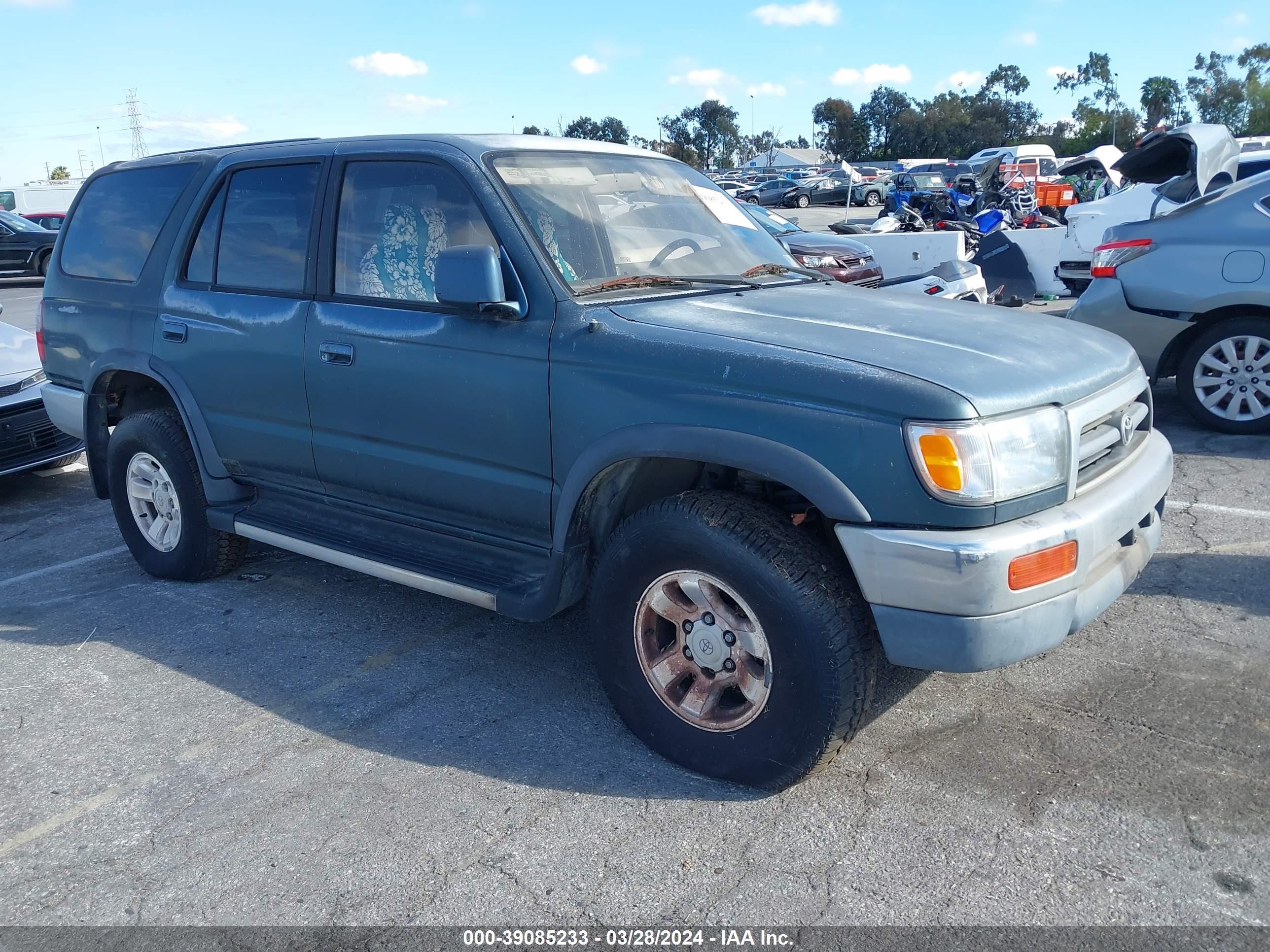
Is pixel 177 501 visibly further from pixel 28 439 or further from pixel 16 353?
pixel 16 353

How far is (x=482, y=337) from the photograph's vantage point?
3.48 m

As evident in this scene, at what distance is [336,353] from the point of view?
12.8ft

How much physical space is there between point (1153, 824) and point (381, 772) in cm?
226

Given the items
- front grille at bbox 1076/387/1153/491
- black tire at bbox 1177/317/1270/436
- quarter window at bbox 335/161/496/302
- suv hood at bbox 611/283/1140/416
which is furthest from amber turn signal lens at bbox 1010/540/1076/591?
black tire at bbox 1177/317/1270/436

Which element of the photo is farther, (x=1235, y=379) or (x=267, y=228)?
(x=1235, y=379)

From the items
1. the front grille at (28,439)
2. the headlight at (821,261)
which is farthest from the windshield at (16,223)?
the headlight at (821,261)

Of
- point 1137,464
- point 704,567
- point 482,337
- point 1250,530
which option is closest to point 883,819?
point 704,567

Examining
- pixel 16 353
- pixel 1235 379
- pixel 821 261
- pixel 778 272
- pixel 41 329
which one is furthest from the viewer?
pixel 821 261

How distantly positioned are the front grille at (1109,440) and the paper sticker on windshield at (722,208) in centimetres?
172

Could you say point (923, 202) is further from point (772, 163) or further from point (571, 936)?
point (772, 163)

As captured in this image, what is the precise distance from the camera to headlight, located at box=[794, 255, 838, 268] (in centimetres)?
1052

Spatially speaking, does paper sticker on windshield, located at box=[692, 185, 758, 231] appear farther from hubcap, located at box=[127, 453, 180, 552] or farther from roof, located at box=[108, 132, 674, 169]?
hubcap, located at box=[127, 453, 180, 552]

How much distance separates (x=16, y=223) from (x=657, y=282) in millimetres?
22333

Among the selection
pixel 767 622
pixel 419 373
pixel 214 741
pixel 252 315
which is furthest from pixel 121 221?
pixel 767 622
